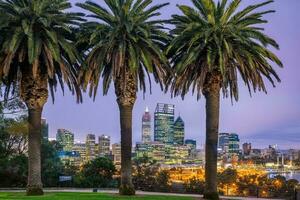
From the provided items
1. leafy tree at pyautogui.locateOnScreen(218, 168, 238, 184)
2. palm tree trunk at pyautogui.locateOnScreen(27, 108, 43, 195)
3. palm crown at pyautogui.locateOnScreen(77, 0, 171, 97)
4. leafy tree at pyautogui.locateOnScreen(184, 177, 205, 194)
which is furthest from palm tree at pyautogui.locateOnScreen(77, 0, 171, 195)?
leafy tree at pyautogui.locateOnScreen(218, 168, 238, 184)

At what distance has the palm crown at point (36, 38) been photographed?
33.2 metres

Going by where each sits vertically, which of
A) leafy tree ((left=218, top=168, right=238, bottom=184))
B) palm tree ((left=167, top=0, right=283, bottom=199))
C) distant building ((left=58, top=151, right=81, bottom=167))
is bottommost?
leafy tree ((left=218, top=168, right=238, bottom=184))

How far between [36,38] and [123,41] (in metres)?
5.26

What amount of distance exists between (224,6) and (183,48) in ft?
11.9

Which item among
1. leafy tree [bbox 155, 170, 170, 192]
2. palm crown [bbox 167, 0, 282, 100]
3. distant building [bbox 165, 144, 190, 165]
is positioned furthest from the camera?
distant building [bbox 165, 144, 190, 165]

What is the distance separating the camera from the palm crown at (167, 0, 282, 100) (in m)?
33.0

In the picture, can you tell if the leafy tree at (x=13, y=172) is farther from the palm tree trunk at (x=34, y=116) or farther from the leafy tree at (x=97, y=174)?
the palm tree trunk at (x=34, y=116)

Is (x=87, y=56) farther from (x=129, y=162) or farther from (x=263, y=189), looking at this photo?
(x=263, y=189)

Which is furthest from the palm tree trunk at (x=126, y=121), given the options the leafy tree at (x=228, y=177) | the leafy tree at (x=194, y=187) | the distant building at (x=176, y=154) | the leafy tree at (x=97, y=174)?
the distant building at (x=176, y=154)

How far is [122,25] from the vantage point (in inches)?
1353

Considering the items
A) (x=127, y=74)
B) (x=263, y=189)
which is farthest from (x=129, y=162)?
(x=263, y=189)

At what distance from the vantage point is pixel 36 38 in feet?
111

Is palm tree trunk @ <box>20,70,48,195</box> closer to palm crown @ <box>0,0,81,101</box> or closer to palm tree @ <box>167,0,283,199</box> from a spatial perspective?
palm crown @ <box>0,0,81,101</box>

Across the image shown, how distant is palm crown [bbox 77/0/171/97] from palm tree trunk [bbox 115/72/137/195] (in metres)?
0.43
